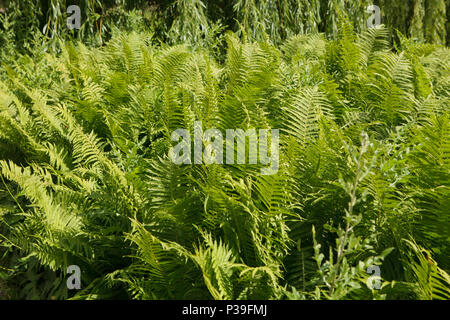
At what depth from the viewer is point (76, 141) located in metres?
2.25

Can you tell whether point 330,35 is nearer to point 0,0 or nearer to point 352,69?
point 352,69

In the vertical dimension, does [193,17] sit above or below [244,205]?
above

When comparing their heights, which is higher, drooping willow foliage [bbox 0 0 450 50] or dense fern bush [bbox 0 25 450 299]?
drooping willow foliage [bbox 0 0 450 50]

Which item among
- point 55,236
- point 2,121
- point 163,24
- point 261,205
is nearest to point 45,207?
point 55,236

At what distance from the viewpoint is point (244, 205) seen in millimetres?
1599

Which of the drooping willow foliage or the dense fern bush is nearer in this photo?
the dense fern bush

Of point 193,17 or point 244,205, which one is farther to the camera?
point 193,17

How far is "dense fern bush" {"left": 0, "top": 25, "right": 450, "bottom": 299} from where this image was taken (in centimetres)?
155

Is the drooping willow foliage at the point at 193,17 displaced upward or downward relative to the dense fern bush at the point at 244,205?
upward

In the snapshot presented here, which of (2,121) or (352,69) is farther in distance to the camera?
(352,69)

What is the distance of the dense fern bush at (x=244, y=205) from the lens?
1.55m

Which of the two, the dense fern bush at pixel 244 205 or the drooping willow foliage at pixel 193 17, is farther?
the drooping willow foliage at pixel 193 17
